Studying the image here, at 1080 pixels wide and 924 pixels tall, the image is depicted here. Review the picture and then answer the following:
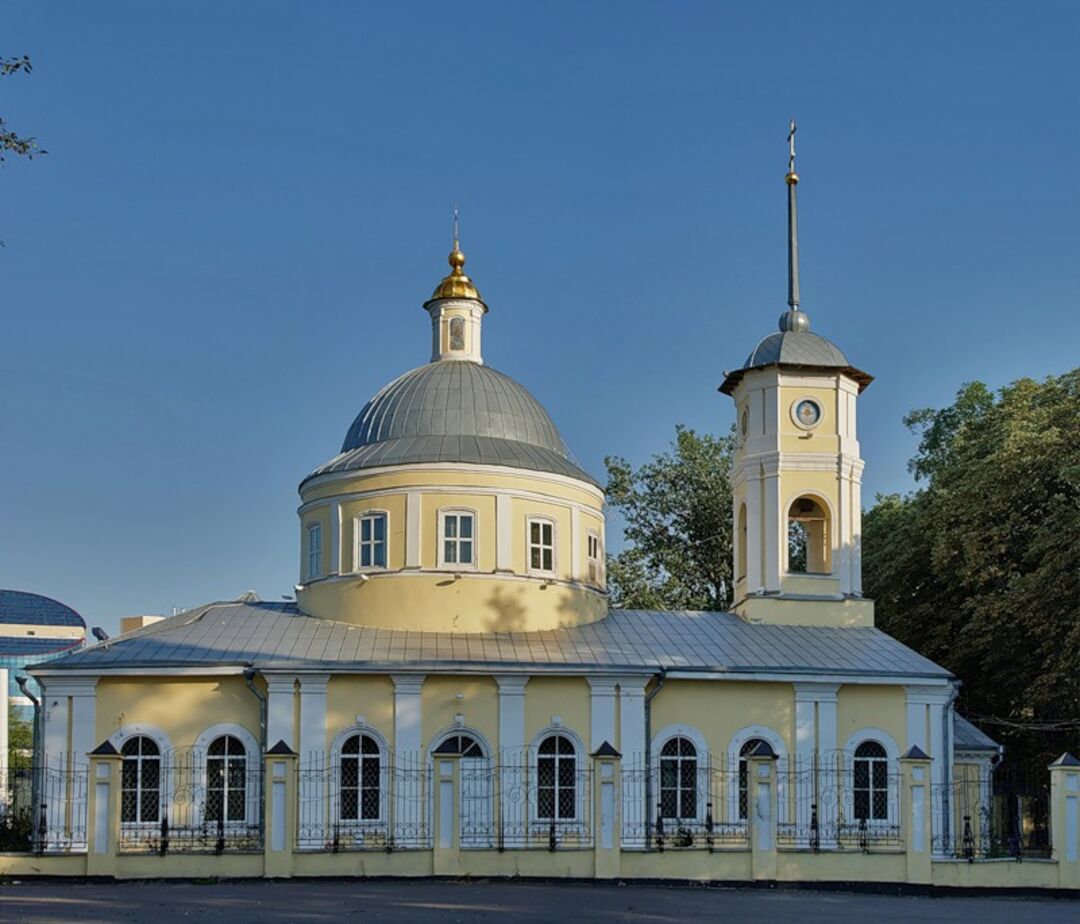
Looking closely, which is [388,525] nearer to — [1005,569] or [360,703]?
[360,703]

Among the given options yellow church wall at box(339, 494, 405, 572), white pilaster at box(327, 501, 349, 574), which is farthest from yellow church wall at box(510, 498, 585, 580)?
white pilaster at box(327, 501, 349, 574)

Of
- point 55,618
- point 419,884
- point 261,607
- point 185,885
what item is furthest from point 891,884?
point 55,618

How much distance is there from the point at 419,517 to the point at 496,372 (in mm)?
4704

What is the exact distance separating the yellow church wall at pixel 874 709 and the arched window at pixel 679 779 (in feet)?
9.46

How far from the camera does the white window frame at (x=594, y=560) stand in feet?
103

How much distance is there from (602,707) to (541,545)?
3.73 metres

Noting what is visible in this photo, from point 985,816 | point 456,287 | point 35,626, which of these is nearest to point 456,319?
point 456,287

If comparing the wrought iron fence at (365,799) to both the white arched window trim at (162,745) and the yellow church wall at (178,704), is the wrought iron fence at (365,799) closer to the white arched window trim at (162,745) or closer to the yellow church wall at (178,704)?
the yellow church wall at (178,704)

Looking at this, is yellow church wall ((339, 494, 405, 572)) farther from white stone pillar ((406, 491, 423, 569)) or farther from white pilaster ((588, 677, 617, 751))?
white pilaster ((588, 677, 617, 751))

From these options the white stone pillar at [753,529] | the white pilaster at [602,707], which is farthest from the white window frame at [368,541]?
the white stone pillar at [753,529]

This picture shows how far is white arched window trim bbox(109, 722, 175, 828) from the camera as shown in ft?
88.8

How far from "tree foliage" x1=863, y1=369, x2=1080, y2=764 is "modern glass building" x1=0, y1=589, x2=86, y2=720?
6150cm

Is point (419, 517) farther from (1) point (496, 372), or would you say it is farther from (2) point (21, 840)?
(2) point (21, 840)

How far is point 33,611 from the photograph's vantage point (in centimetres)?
9725
